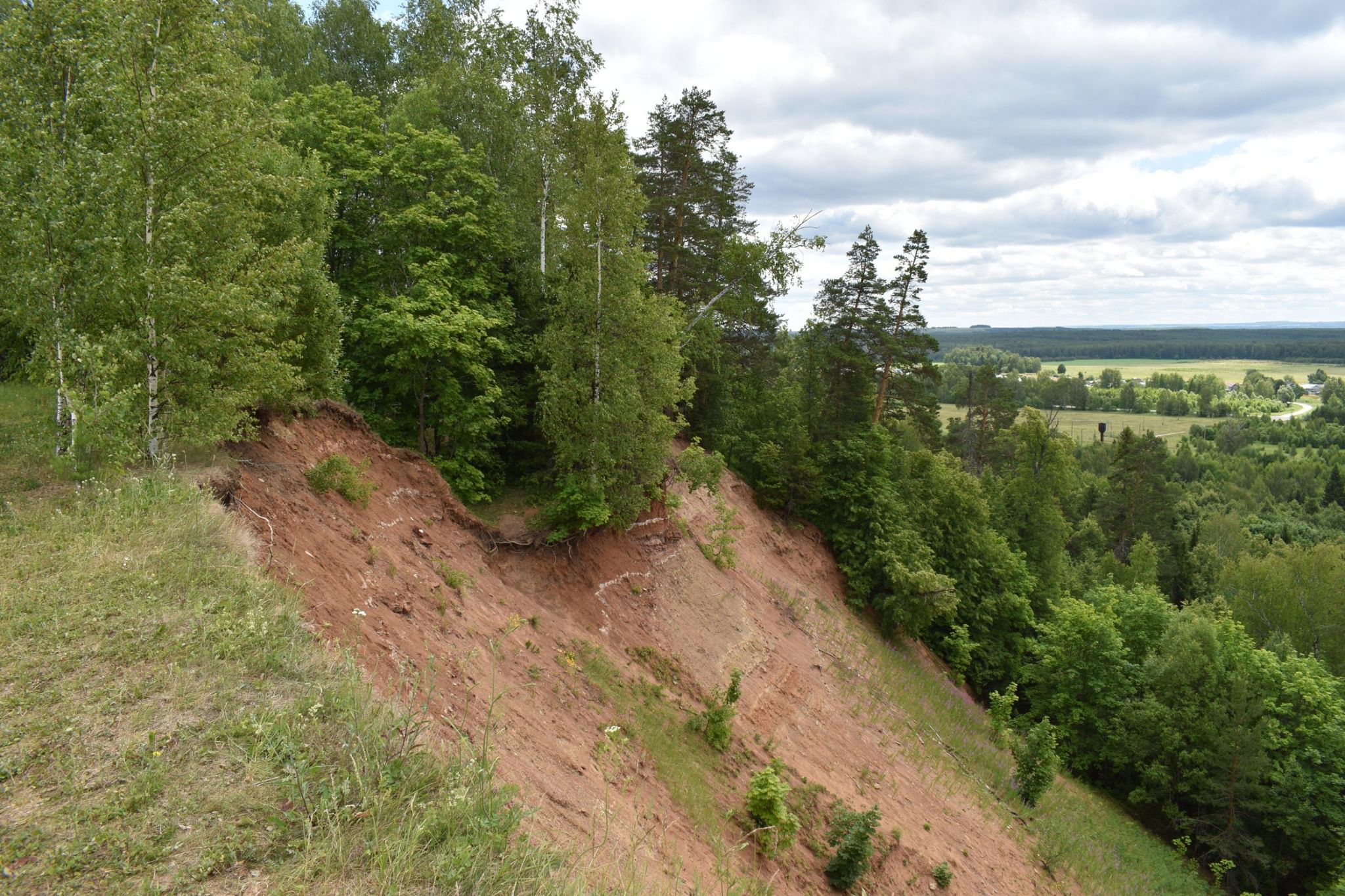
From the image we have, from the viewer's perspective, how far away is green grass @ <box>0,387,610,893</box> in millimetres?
4184

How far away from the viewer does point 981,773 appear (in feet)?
62.7

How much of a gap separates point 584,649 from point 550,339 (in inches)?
268

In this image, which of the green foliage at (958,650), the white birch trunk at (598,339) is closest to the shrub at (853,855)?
the white birch trunk at (598,339)

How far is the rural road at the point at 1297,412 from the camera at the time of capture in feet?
489

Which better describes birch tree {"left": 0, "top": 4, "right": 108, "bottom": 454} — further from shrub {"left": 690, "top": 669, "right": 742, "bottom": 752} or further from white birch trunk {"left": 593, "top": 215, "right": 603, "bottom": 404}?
shrub {"left": 690, "top": 669, "right": 742, "bottom": 752}

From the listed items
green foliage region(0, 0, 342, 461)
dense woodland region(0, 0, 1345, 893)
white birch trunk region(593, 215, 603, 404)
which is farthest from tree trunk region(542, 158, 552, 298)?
green foliage region(0, 0, 342, 461)

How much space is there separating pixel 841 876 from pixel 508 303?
15385 millimetres

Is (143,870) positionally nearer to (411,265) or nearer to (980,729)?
(411,265)

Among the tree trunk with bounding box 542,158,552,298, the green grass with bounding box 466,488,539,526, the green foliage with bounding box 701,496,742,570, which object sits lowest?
the green foliage with bounding box 701,496,742,570

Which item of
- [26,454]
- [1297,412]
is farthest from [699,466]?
[1297,412]

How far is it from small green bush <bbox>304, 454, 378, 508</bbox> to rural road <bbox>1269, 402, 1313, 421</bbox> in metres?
183

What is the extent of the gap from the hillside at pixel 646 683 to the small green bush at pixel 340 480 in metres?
0.24

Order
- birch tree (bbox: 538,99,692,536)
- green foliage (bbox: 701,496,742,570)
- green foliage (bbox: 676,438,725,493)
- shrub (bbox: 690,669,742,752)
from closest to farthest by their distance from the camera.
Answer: shrub (bbox: 690,669,742,752)
birch tree (bbox: 538,99,692,536)
green foliage (bbox: 676,438,725,493)
green foliage (bbox: 701,496,742,570)

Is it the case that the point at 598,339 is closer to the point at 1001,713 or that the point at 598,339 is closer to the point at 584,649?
the point at 584,649
